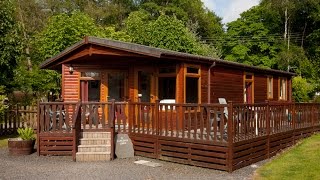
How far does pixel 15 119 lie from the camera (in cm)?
1439

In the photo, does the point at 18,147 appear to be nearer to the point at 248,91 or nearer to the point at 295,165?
the point at 295,165

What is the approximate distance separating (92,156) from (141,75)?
14.0 ft

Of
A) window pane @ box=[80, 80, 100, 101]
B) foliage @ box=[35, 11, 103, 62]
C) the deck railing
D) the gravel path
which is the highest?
foliage @ box=[35, 11, 103, 62]

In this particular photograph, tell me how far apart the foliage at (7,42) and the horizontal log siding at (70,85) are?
10.1 feet

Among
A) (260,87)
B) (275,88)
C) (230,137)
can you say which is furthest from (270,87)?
(230,137)

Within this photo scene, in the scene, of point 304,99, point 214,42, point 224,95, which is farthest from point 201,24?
point 224,95

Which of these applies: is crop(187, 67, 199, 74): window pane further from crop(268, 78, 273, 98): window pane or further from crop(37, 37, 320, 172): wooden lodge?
crop(268, 78, 273, 98): window pane

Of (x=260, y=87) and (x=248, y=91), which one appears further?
(x=260, y=87)

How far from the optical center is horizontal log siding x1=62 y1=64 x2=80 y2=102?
13.6m

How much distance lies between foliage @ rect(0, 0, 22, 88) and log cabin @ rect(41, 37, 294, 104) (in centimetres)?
207

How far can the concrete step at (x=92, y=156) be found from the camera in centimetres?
923

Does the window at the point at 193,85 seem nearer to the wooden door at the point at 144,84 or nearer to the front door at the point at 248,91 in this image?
the wooden door at the point at 144,84

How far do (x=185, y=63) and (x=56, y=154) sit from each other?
15.9 ft

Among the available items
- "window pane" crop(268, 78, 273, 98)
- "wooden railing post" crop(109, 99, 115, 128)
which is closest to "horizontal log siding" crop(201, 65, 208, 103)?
"wooden railing post" crop(109, 99, 115, 128)
